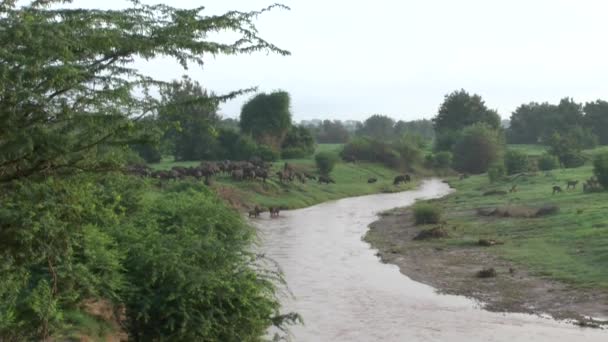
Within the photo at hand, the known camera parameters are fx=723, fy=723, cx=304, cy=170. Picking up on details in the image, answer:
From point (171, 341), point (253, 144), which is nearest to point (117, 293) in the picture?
point (171, 341)

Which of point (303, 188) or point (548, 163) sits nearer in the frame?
point (303, 188)

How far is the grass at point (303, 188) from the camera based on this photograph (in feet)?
169

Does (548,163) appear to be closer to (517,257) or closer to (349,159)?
(349,159)

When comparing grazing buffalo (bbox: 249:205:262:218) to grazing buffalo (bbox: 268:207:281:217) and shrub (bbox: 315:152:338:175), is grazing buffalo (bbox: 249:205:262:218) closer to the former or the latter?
grazing buffalo (bbox: 268:207:281:217)

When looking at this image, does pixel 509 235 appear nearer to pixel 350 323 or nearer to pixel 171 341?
pixel 350 323

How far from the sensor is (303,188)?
58656 mm

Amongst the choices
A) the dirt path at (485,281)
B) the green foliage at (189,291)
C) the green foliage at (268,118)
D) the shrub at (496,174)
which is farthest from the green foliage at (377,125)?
the green foliage at (189,291)

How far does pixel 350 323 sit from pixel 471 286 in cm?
609

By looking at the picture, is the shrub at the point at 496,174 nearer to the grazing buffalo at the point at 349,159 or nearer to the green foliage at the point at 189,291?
the grazing buffalo at the point at 349,159

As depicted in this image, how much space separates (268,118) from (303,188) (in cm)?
2584

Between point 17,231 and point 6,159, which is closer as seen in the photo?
point 6,159

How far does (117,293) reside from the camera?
13.9 metres

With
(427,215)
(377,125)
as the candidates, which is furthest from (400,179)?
(377,125)

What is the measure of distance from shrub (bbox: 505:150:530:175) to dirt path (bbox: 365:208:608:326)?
36.1 metres
